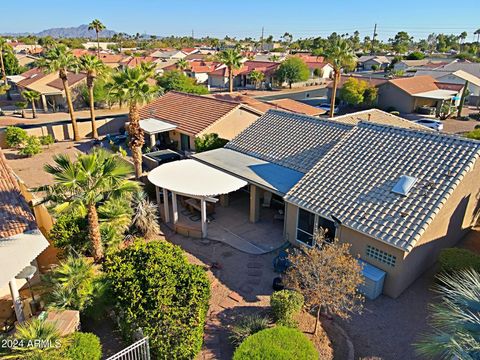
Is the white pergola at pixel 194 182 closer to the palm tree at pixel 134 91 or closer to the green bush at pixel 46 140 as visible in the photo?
the palm tree at pixel 134 91

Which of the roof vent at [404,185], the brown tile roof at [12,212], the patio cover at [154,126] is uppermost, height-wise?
the roof vent at [404,185]

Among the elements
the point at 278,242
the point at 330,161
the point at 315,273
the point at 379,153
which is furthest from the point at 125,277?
the point at 379,153

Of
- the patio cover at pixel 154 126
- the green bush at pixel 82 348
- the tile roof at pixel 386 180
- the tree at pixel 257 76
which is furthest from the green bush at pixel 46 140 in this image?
the tree at pixel 257 76

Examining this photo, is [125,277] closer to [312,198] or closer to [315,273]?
[315,273]

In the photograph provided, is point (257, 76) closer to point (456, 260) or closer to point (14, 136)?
point (14, 136)

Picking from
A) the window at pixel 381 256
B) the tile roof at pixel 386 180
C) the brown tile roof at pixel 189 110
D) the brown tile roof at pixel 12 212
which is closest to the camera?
the brown tile roof at pixel 12 212

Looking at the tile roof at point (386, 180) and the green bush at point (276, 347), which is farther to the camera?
the tile roof at point (386, 180)

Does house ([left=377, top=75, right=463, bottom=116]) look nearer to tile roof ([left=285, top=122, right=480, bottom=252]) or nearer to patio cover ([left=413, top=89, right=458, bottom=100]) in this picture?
patio cover ([left=413, top=89, right=458, bottom=100])

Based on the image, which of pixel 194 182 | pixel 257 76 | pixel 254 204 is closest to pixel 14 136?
pixel 194 182
